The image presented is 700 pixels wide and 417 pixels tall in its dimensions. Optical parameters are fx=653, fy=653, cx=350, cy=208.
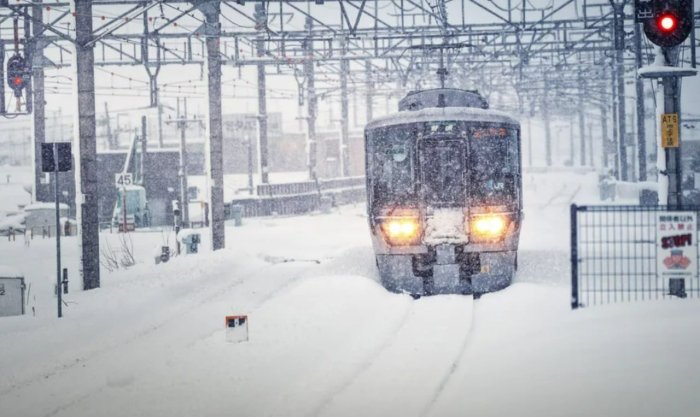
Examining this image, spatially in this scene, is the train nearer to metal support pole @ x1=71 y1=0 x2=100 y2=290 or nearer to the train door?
the train door

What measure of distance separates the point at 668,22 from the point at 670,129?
1.46 meters

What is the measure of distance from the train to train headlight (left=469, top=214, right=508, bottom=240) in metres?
0.02

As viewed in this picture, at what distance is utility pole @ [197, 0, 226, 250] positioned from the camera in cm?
1789

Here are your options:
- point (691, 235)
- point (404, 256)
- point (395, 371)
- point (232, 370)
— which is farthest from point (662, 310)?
point (232, 370)

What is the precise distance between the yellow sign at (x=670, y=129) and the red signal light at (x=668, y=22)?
1.19 metres

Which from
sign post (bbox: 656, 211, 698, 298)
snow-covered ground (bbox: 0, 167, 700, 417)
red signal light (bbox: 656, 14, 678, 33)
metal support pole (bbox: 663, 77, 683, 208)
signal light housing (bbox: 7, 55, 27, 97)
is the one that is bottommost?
snow-covered ground (bbox: 0, 167, 700, 417)

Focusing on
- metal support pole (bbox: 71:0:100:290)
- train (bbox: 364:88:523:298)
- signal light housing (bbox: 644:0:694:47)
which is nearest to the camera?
signal light housing (bbox: 644:0:694:47)

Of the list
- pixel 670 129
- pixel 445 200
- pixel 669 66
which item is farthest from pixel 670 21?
pixel 445 200

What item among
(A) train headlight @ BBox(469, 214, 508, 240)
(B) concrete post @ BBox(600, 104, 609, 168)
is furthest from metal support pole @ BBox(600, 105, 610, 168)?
(A) train headlight @ BBox(469, 214, 508, 240)

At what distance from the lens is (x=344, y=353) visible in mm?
7609

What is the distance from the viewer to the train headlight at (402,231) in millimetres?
11156

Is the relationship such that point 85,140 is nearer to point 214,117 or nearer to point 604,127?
point 214,117

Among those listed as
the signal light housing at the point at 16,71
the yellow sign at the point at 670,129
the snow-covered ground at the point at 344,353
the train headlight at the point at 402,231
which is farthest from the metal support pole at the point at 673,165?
the signal light housing at the point at 16,71

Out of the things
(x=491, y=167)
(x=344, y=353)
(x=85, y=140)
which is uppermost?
(x=85, y=140)
